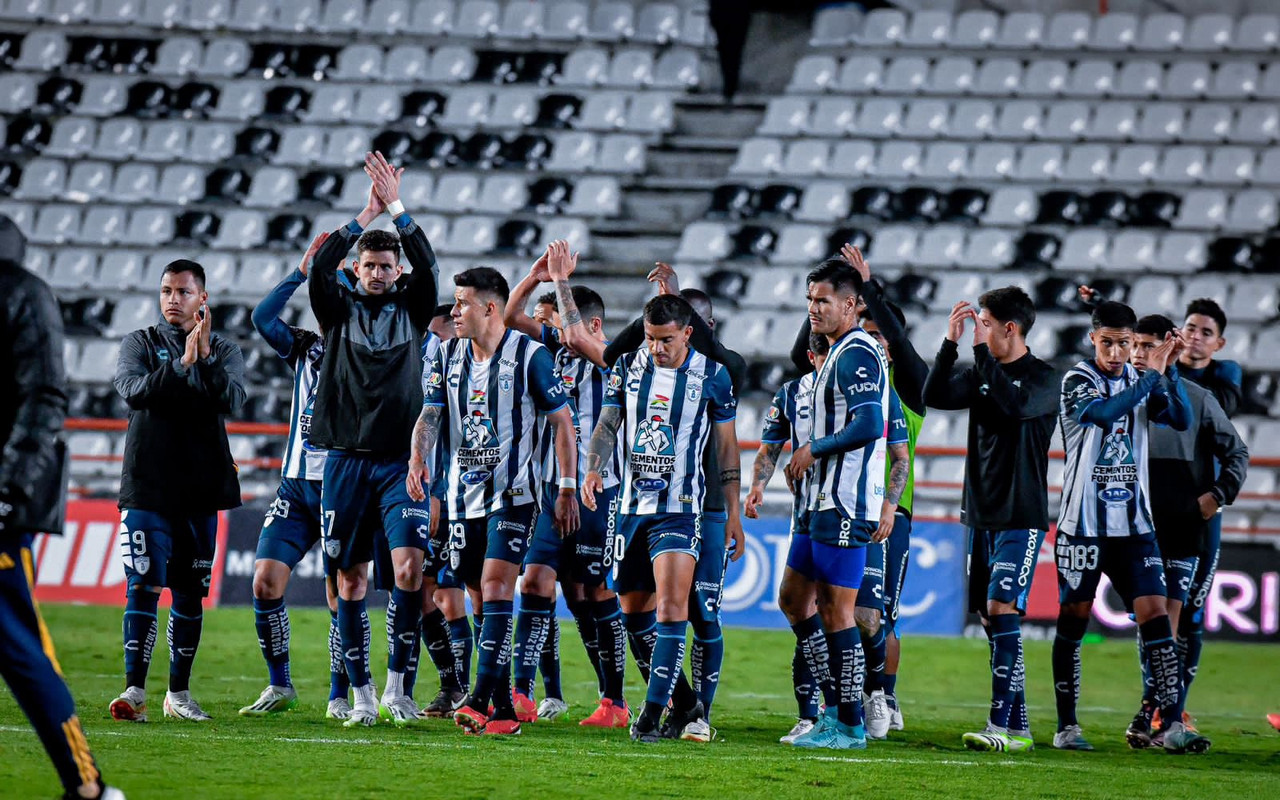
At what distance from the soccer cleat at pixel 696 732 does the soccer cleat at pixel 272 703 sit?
238 centimetres

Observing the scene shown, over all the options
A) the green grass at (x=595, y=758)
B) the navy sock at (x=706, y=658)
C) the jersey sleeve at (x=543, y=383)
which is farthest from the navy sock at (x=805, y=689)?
the jersey sleeve at (x=543, y=383)

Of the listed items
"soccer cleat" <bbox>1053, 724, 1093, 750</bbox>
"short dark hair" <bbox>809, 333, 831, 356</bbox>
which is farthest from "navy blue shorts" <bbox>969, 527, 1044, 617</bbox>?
"short dark hair" <bbox>809, 333, 831, 356</bbox>

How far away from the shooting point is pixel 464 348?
28.8 ft

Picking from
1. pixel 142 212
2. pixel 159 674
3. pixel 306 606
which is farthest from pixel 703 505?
pixel 142 212

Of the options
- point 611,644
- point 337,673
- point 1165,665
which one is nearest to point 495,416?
point 611,644

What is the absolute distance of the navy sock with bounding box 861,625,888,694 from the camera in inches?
357

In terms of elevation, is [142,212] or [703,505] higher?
[142,212]

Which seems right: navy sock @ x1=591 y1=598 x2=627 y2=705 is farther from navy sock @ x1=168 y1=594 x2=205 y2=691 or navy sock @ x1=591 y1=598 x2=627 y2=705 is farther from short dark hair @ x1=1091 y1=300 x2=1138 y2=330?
short dark hair @ x1=1091 y1=300 x2=1138 y2=330

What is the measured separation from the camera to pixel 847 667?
8.09m

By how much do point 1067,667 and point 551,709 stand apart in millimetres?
3078

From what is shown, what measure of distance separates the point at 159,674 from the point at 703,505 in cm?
506

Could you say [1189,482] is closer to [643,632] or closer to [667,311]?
[643,632]

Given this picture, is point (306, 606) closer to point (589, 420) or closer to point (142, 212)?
point (589, 420)

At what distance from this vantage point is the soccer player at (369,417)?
8.47 meters
